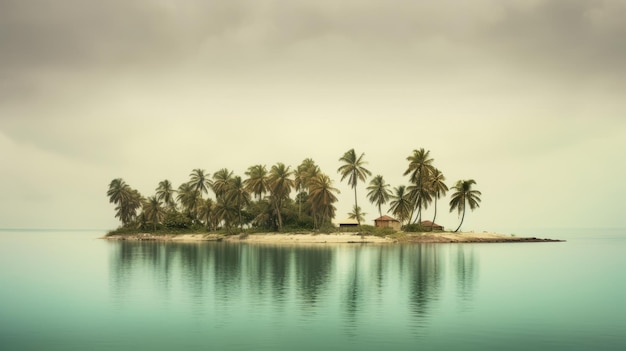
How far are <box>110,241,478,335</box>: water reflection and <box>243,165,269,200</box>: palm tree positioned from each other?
55.9m

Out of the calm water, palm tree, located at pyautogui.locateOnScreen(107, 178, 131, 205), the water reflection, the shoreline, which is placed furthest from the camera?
palm tree, located at pyautogui.locateOnScreen(107, 178, 131, 205)

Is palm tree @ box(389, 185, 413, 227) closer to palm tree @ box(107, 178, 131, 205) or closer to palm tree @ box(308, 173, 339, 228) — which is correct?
palm tree @ box(308, 173, 339, 228)

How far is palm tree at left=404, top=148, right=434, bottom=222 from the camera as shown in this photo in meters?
124

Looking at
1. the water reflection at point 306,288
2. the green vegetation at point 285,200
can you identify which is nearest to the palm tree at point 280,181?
the green vegetation at point 285,200

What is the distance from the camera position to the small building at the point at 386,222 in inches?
5310

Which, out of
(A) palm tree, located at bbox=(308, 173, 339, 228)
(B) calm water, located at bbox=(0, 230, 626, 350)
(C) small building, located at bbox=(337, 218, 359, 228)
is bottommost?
(B) calm water, located at bbox=(0, 230, 626, 350)

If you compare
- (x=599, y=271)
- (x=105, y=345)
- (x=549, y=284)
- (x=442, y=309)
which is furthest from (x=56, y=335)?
(x=599, y=271)

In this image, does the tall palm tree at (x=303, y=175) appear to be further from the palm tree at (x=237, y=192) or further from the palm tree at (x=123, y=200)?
the palm tree at (x=123, y=200)

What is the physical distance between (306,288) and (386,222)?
90.4 m

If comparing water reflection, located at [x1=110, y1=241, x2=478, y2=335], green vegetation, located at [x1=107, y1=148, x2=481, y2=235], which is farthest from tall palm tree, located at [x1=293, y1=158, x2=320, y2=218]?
water reflection, located at [x1=110, y1=241, x2=478, y2=335]

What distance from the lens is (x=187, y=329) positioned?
3038cm

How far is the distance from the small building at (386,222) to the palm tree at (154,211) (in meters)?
62.3

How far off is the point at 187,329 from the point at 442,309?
1656cm

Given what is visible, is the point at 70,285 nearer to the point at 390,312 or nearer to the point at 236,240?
the point at 390,312
